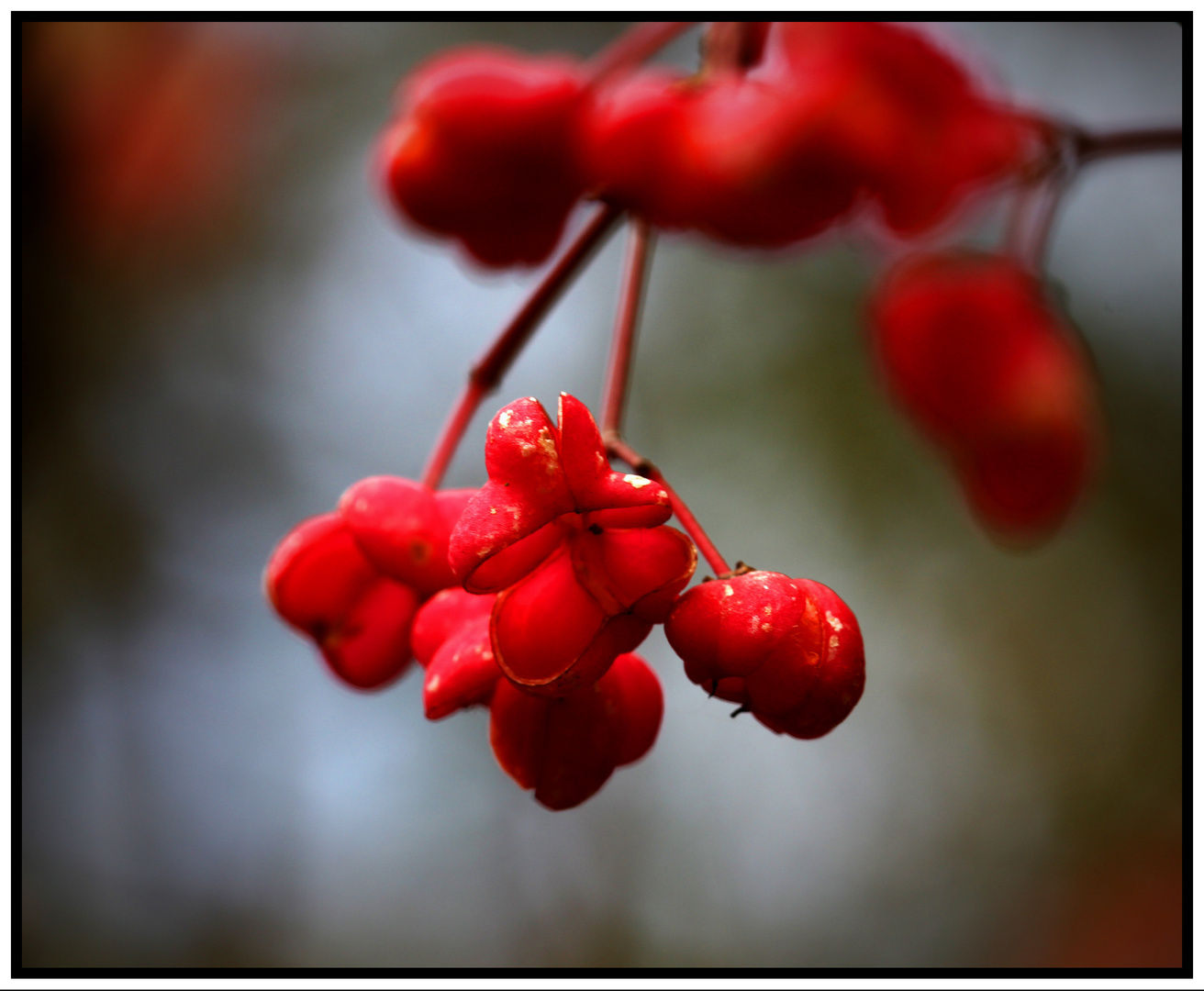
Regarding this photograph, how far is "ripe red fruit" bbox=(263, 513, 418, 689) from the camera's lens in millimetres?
469

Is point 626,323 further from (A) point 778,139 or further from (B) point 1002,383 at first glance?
(B) point 1002,383

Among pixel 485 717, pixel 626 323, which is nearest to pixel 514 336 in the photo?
pixel 626 323

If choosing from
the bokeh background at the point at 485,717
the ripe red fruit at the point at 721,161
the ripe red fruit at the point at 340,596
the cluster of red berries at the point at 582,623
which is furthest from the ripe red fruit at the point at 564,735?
the bokeh background at the point at 485,717

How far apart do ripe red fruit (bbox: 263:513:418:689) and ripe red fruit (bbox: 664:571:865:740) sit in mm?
170

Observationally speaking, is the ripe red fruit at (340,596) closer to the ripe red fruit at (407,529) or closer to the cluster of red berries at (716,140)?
the ripe red fruit at (407,529)

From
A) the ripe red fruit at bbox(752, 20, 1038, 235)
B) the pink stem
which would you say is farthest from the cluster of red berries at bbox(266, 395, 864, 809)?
the pink stem

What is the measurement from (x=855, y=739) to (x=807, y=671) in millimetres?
1629

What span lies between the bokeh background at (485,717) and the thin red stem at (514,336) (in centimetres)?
129

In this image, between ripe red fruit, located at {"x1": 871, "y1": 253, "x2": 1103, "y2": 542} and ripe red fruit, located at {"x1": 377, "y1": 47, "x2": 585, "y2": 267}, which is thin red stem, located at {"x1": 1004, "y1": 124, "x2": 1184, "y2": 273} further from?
ripe red fruit, located at {"x1": 377, "y1": 47, "x2": 585, "y2": 267}

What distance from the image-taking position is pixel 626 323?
1.61ft

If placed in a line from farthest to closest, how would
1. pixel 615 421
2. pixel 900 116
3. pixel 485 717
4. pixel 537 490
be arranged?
pixel 485 717, pixel 900 116, pixel 615 421, pixel 537 490

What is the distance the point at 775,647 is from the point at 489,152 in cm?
39

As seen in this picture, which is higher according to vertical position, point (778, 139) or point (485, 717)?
point (778, 139)

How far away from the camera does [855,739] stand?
1883 mm
